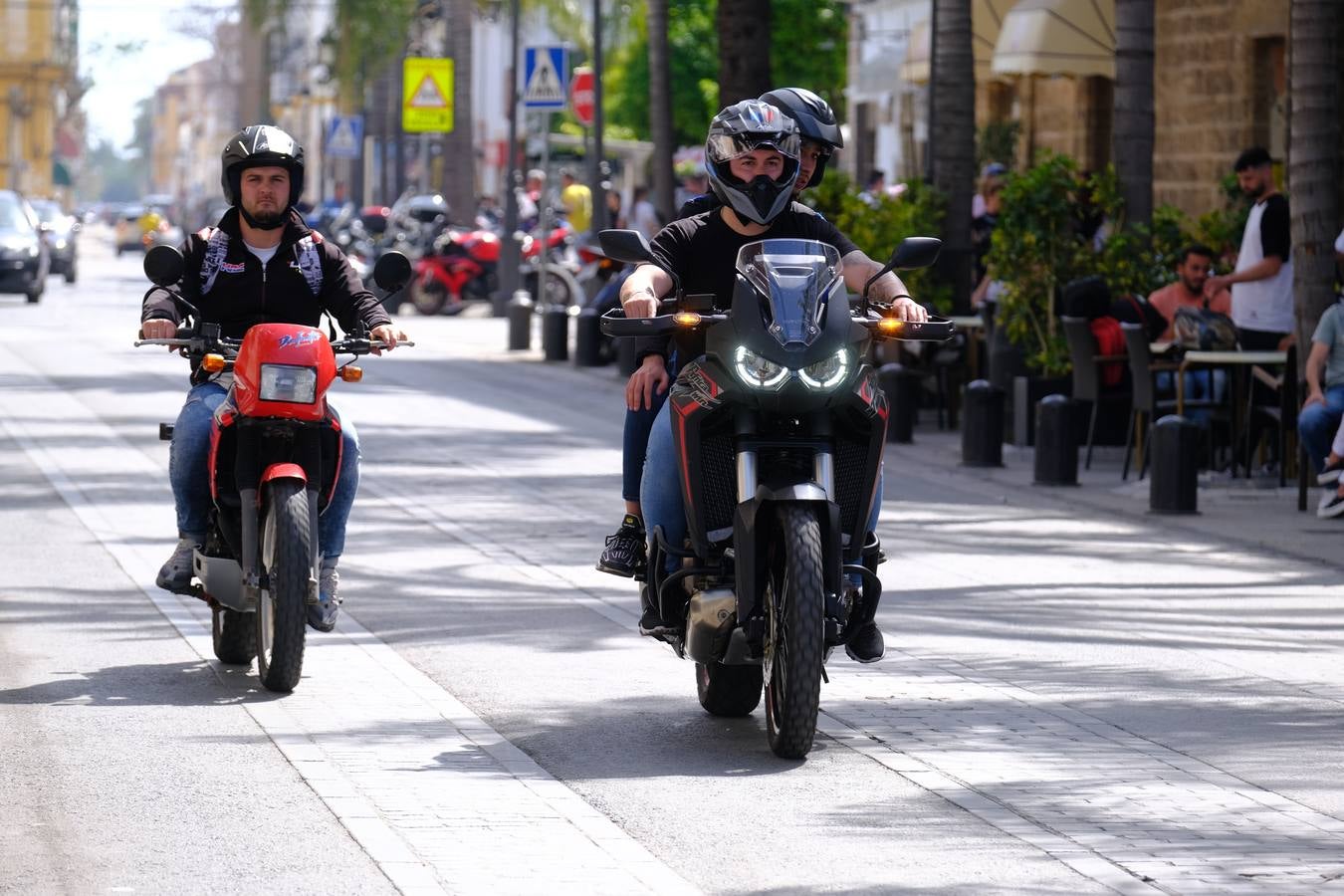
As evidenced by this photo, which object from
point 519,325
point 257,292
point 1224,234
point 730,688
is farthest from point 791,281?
point 519,325

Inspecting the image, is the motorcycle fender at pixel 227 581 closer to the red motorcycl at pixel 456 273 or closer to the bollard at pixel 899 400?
the bollard at pixel 899 400

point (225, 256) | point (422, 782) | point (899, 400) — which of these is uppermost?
point (225, 256)

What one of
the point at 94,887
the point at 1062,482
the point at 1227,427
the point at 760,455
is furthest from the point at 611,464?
the point at 94,887

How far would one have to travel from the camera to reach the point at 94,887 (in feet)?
19.7

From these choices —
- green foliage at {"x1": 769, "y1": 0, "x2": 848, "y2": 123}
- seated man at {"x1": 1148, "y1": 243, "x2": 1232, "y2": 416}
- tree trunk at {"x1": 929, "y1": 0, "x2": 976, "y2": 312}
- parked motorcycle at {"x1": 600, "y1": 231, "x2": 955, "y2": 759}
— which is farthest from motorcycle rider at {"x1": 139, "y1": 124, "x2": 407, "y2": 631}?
green foliage at {"x1": 769, "y1": 0, "x2": 848, "y2": 123}

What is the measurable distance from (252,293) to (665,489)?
1.92 metres

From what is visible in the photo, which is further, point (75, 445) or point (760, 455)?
point (75, 445)

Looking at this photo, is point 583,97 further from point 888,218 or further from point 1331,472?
point 1331,472

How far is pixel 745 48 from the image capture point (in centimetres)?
2450

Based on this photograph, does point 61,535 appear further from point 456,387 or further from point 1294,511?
point 456,387

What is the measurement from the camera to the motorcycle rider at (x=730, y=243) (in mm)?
7805

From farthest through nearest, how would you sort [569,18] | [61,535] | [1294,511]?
1. [569,18]
2. [1294,511]
3. [61,535]

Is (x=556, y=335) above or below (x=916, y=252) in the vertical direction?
below

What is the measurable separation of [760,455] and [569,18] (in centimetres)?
5763
